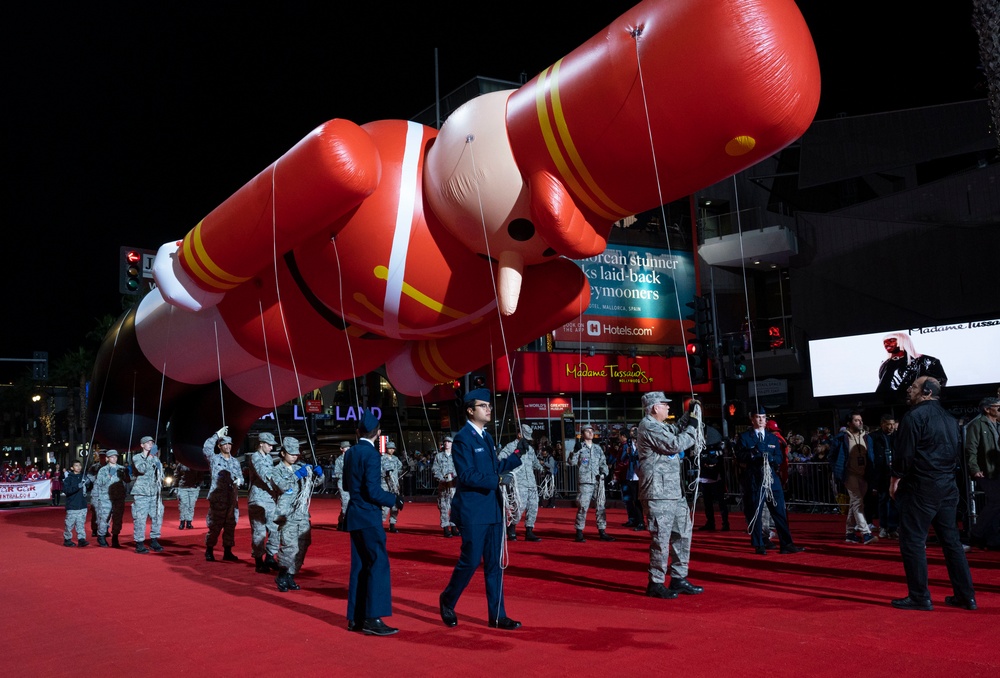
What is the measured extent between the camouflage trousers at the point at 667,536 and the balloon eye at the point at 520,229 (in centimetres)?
262

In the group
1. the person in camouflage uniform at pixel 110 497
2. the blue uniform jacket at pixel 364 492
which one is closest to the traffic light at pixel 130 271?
the person in camouflage uniform at pixel 110 497

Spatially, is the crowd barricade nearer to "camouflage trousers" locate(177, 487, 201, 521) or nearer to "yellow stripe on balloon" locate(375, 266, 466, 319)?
"yellow stripe on balloon" locate(375, 266, 466, 319)

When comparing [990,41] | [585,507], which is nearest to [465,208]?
[990,41]

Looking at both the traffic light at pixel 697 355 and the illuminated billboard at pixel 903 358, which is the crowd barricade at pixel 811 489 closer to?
the traffic light at pixel 697 355

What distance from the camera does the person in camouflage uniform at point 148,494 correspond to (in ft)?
37.7

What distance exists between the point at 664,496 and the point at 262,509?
16.1 ft

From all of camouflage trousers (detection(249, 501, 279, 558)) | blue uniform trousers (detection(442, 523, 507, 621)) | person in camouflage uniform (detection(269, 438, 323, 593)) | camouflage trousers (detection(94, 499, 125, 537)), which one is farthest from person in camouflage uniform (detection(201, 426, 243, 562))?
blue uniform trousers (detection(442, 523, 507, 621))

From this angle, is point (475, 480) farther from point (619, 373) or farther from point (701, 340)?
point (619, 373)

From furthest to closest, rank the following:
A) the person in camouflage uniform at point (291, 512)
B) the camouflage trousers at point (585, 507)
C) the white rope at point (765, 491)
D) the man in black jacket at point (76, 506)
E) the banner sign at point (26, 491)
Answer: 1. the banner sign at point (26, 491)
2. the man in black jacket at point (76, 506)
3. the camouflage trousers at point (585, 507)
4. the white rope at point (765, 491)
5. the person in camouflage uniform at point (291, 512)

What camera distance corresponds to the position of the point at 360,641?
506 centimetres

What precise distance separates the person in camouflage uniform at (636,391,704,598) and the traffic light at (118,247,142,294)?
921 centimetres

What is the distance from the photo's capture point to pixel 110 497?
12.1 meters

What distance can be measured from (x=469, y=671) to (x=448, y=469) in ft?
28.8

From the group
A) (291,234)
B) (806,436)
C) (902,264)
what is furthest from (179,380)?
(806,436)
